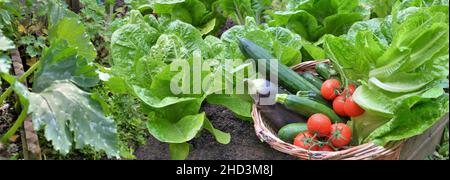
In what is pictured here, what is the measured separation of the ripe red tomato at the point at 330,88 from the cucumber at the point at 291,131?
17cm

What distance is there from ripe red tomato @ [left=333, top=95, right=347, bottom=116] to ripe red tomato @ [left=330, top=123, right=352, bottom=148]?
110 mm

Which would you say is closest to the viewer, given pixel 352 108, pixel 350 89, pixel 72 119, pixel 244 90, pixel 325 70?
pixel 72 119

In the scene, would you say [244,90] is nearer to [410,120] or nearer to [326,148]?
[326,148]

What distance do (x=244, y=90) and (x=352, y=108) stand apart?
49 centimetres

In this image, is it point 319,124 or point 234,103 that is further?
point 234,103

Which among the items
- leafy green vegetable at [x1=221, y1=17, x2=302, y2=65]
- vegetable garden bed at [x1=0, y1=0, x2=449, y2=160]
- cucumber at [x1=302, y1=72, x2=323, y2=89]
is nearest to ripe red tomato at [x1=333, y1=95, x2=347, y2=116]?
vegetable garden bed at [x1=0, y1=0, x2=449, y2=160]

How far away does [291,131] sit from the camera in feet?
7.77

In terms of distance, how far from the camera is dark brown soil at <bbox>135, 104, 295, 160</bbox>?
2.43m

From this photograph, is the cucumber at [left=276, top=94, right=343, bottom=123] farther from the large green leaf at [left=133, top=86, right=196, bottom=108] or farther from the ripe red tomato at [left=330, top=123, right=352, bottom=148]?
the large green leaf at [left=133, top=86, right=196, bottom=108]

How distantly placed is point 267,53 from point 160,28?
2.20 ft

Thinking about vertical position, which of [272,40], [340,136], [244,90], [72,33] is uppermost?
[72,33]

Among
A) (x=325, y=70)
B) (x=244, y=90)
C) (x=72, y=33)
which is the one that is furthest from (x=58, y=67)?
(x=325, y=70)
